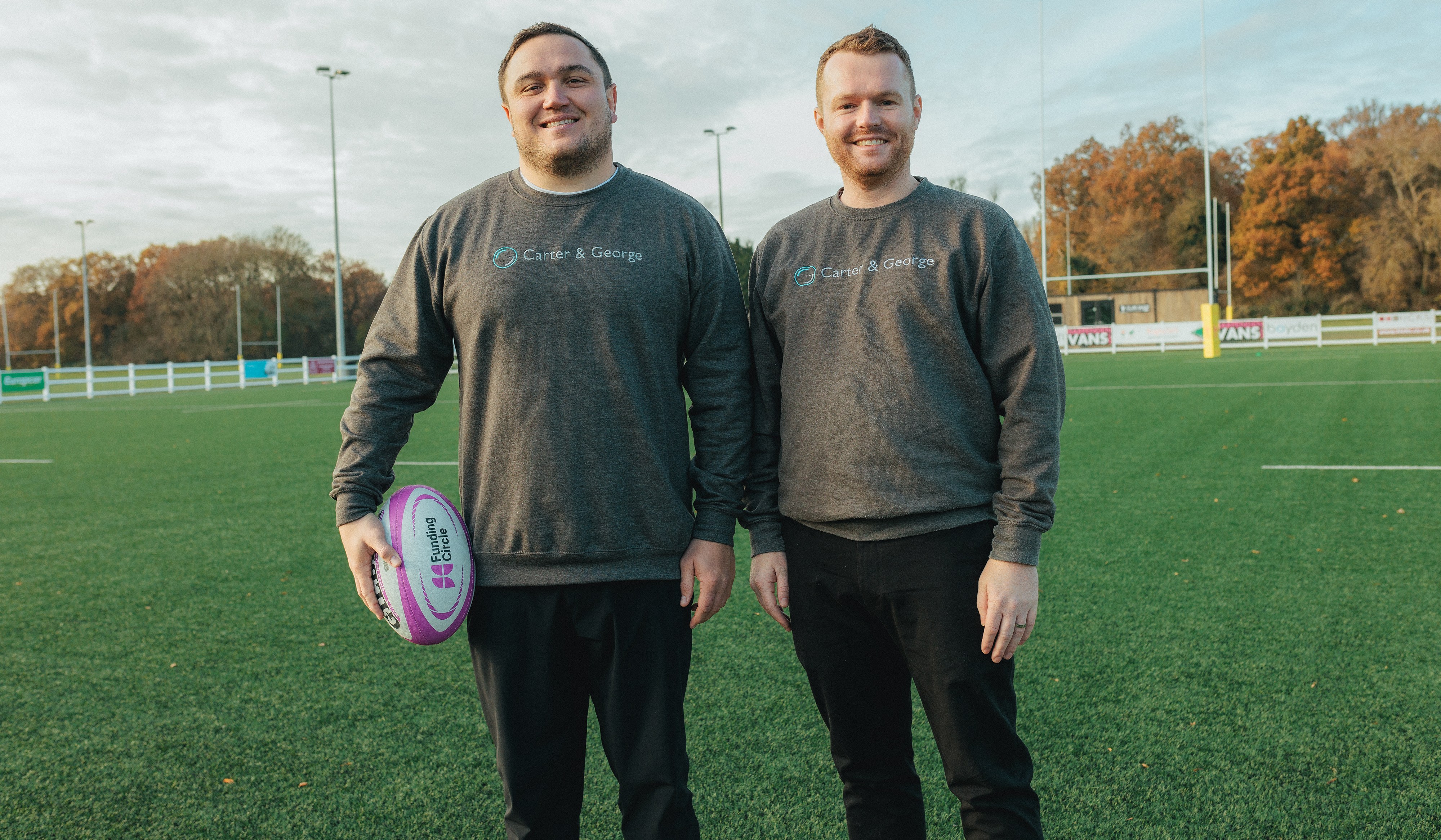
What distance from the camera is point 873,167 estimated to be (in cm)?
185

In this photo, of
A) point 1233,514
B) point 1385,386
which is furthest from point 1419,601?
point 1385,386

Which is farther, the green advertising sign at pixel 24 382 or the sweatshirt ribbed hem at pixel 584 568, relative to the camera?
the green advertising sign at pixel 24 382

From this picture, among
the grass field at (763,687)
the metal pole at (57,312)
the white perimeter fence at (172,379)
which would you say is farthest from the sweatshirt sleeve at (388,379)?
the metal pole at (57,312)

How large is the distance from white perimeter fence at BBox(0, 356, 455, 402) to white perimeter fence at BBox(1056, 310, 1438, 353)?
72.6 feet

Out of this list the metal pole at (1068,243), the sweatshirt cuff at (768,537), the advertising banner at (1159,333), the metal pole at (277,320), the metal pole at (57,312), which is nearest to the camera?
the sweatshirt cuff at (768,537)

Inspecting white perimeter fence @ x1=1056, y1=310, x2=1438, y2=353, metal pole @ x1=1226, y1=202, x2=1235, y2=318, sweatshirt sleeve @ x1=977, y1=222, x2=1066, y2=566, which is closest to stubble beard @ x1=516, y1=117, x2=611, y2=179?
sweatshirt sleeve @ x1=977, y1=222, x2=1066, y2=566

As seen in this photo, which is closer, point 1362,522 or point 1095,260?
point 1362,522

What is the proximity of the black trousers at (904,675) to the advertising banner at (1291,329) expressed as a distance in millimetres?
30408

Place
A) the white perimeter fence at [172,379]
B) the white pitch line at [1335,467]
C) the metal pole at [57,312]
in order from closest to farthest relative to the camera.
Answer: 1. the white pitch line at [1335,467]
2. the white perimeter fence at [172,379]
3. the metal pole at [57,312]

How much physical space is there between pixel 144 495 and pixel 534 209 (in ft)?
24.3

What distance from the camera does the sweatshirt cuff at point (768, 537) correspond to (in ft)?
6.50

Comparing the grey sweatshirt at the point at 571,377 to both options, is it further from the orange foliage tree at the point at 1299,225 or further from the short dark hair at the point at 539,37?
the orange foliage tree at the point at 1299,225

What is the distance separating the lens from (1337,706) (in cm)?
301

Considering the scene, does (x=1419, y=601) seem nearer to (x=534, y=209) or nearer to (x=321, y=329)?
(x=534, y=209)
